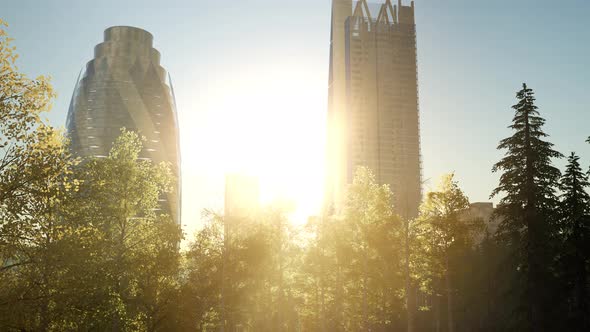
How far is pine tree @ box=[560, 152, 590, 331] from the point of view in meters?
34.8

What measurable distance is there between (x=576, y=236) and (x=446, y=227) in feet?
31.9

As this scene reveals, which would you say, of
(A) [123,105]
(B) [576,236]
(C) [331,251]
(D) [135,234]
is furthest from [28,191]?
(A) [123,105]

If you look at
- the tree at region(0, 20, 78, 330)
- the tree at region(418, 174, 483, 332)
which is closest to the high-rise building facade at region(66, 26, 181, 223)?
the tree at region(418, 174, 483, 332)

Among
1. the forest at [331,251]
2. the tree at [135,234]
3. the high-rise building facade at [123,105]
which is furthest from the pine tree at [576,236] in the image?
the high-rise building facade at [123,105]

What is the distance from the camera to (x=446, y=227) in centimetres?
3444

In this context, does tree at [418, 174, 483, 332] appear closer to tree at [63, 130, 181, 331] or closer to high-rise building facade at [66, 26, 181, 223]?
tree at [63, 130, 181, 331]

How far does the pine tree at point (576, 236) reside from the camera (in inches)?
1369

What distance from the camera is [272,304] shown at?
130 feet

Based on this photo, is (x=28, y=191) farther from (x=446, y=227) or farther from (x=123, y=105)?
(x=123, y=105)

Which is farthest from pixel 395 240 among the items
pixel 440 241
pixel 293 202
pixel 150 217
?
pixel 150 217

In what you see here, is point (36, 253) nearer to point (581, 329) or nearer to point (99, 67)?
point (581, 329)

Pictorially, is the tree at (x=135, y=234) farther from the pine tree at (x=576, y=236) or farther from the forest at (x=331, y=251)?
the pine tree at (x=576, y=236)

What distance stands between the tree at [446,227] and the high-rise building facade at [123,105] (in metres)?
150

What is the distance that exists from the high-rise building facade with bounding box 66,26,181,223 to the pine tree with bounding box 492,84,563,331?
505 ft
